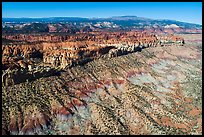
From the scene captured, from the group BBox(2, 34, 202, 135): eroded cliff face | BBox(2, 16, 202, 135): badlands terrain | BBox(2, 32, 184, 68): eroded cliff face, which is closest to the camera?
BBox(2, 34, 202, 135): eroded cliff face

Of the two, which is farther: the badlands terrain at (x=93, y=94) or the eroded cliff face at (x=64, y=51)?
the eroded cliff face at (x=64, y=51)

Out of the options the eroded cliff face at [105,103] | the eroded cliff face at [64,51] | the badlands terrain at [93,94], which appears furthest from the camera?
the eroded cliff face at [64,51]

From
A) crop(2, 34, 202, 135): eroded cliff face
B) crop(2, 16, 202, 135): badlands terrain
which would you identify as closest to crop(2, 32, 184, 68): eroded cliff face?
crop(2, 16, 202, 135): badlands terrain

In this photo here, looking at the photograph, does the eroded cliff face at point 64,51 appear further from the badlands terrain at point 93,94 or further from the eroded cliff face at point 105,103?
the eroded cliff face at point 105,103

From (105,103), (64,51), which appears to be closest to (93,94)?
(105,103)

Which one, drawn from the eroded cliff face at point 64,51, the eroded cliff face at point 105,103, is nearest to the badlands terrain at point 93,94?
the eroded cliff face at point 105,103

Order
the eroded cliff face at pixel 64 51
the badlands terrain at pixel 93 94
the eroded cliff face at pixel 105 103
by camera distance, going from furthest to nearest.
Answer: the eroded cliff face at pixel 64 51
the badlands terrain at pixel 93 94
the eroded cliff face at pixel 105 103

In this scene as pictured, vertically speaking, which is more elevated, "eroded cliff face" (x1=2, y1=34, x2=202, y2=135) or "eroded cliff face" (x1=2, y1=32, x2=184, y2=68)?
"eroded cliff face" (x1=2, y1=32, x2=184, y2=68)

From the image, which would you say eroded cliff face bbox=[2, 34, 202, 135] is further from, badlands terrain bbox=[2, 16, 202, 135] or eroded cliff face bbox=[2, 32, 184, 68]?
eroded cliff face bbox=[2, 32, 184, 68]
